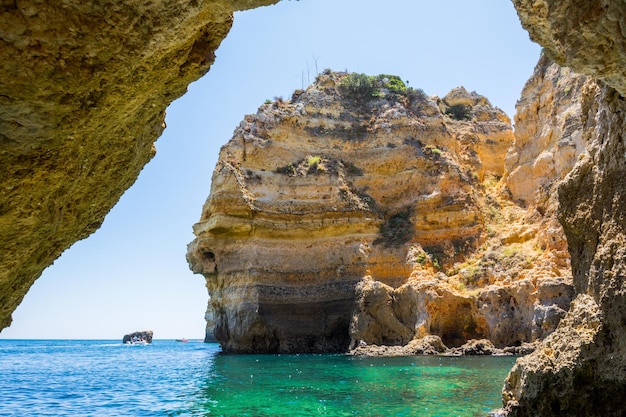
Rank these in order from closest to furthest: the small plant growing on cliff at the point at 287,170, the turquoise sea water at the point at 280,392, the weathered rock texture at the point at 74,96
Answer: the weathered rock texture at the point at 74,96, the turquoise sea water at the point at 280,392, the small plant growing on cliff at the point at 287,170

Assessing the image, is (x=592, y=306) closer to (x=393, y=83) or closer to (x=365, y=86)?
(x=365, y=86)

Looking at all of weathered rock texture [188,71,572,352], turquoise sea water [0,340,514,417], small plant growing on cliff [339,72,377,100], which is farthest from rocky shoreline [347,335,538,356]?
small plant growing on cliff [339,72,377,100]

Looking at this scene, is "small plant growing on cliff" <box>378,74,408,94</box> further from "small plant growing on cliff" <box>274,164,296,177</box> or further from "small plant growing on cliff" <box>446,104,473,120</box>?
"small plant growing on cliff" <box>274,164,296,177</box>

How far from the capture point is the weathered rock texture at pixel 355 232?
33.5 meters

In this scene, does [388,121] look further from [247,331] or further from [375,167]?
[247,331]

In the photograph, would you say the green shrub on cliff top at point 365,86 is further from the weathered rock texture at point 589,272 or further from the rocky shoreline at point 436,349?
the weathered rock texture at point 589,272

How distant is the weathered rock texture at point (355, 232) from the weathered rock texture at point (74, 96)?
88.7 ft

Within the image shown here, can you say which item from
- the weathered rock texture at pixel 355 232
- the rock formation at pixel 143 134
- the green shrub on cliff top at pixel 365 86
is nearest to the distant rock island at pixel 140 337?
the weathered rock texture at pixel 355 232

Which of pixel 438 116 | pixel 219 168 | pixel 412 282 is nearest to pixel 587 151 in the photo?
pixel 412 282

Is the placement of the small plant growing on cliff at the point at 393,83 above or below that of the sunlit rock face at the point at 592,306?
above

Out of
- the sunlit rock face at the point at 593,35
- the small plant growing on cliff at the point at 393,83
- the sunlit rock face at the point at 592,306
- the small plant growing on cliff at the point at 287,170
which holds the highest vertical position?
Result: the small plant growing on cliff at the point at 393,83

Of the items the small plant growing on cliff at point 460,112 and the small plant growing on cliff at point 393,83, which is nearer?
the small plant growing on cliff at point 393,83

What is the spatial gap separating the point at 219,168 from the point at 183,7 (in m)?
35.0

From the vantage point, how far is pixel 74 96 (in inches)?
225
